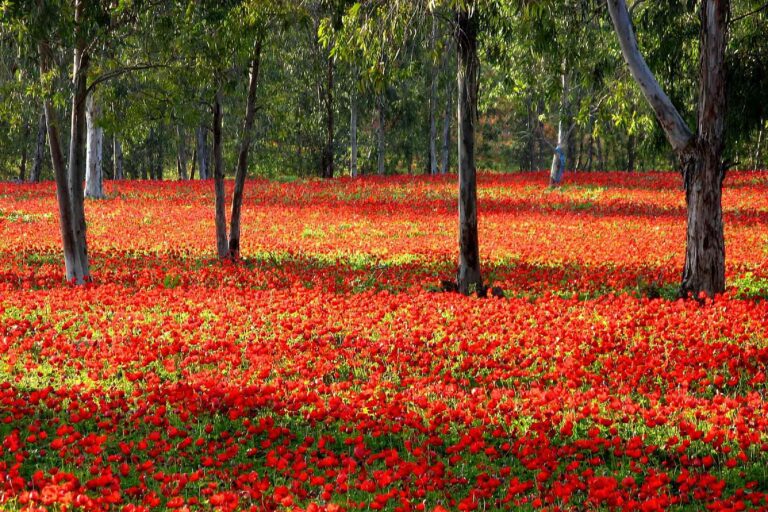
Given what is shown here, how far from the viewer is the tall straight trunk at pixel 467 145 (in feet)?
37.5

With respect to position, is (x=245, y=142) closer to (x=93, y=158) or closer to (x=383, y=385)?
(x=383, y=385)

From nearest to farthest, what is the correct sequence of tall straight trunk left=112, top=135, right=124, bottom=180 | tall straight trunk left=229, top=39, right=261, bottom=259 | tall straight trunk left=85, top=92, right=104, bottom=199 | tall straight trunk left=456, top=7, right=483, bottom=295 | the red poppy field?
1. the red poppy field
2. tall straight trunk left=456, top=7, right=483, bottom=295
3. tall straight trunk left=229, top=39, right=261, bottom=259
4. tall straight trunk left=85, top=92, right=104, bottom=199
5. tall straight trunk left=112, top=135, right=124, bottom=180

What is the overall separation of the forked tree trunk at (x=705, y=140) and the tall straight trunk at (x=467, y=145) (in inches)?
85.9

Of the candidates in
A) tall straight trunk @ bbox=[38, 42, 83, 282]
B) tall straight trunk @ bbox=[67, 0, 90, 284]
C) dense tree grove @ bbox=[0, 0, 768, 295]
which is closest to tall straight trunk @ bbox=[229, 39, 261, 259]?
dense tree grove @ bbox=[0, 0, 768, 295]

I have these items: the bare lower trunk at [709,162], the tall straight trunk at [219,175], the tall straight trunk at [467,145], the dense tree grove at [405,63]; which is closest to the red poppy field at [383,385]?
the tall straight trunk at [219,175]

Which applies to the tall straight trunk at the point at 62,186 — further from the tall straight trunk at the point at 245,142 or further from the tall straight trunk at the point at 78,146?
the tall straight trunk at the point at 245,142

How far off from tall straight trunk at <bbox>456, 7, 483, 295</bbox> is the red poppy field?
0.84 m

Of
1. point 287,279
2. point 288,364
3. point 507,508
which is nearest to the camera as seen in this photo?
point 507,508

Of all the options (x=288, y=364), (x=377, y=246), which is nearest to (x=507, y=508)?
(x=288, y=364)

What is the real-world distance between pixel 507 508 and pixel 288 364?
3708 mm

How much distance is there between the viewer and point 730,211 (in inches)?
863

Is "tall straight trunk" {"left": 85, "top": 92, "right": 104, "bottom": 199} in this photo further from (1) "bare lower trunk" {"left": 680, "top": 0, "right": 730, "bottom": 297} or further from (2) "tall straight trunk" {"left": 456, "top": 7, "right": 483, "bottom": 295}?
(1) "bare lower trunk" {"left": 680, "top": 0, "right": 730, "bottom": 297}

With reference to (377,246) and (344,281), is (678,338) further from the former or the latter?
(377,246)

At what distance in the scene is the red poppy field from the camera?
17.9ft
